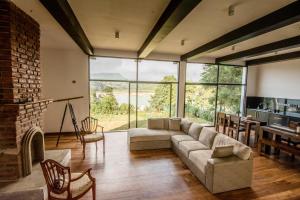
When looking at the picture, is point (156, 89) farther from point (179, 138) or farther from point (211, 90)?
Result: point (179, 138)

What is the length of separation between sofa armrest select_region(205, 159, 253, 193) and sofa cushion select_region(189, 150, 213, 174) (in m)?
0.16

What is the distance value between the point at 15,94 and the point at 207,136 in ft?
12.5

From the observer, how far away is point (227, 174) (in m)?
2.78

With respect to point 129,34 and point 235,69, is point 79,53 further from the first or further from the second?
point 235,69

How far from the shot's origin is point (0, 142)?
8.39 ft

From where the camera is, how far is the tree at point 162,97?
6.55 m

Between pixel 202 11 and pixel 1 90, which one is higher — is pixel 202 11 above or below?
above

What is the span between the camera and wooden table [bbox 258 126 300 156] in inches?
149

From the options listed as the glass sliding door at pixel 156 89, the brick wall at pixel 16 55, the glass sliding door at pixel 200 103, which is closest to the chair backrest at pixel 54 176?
the brick wall at pixel 16 55

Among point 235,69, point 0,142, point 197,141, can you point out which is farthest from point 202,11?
point 235,69

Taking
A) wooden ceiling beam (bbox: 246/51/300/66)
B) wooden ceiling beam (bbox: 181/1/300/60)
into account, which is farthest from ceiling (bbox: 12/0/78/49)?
wooden ceiling beam (bbox: 246/51/300/66)

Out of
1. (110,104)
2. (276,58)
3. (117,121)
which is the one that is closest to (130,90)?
(110,104)

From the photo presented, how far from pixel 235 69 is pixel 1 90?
7.97 metres

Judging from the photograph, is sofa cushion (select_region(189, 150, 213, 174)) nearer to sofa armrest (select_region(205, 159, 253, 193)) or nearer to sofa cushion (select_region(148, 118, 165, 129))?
sofa armrest (select_region(205, 159, 253, 193))
